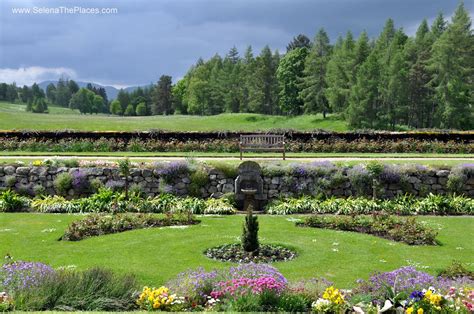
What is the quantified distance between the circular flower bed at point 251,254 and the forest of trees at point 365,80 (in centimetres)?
4266

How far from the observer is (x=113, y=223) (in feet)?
44.1

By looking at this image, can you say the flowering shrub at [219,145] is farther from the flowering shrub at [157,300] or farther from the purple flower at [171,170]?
the flowering shrub at [157,300]

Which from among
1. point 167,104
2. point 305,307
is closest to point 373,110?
point 305,307

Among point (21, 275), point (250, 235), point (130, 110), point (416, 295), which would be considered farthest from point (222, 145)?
point (130, 110)

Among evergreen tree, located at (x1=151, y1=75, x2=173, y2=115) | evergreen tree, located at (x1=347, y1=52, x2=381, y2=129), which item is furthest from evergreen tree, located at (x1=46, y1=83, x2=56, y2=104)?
evergreen tree, located at (x1=347, y1=52, x2=381, y2=129)

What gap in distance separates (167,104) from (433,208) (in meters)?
89.3

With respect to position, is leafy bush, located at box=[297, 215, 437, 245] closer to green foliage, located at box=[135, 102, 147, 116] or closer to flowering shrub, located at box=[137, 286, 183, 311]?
flowering shrub, located at box=[137, 286, 183, 311]

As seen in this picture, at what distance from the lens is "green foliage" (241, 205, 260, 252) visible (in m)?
10.6

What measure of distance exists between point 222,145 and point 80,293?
19866mm

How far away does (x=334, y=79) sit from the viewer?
5675 centimetres

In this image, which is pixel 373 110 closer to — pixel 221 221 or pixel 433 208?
pixel 433 208

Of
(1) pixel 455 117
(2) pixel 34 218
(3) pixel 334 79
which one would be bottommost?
(2) pixel 34 218

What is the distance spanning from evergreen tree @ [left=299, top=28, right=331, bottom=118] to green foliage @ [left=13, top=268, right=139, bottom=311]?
54143mm

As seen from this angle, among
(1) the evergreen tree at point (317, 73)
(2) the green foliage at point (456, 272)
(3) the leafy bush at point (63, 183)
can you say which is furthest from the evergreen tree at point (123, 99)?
(2) the green foliage at point (456, 272)
